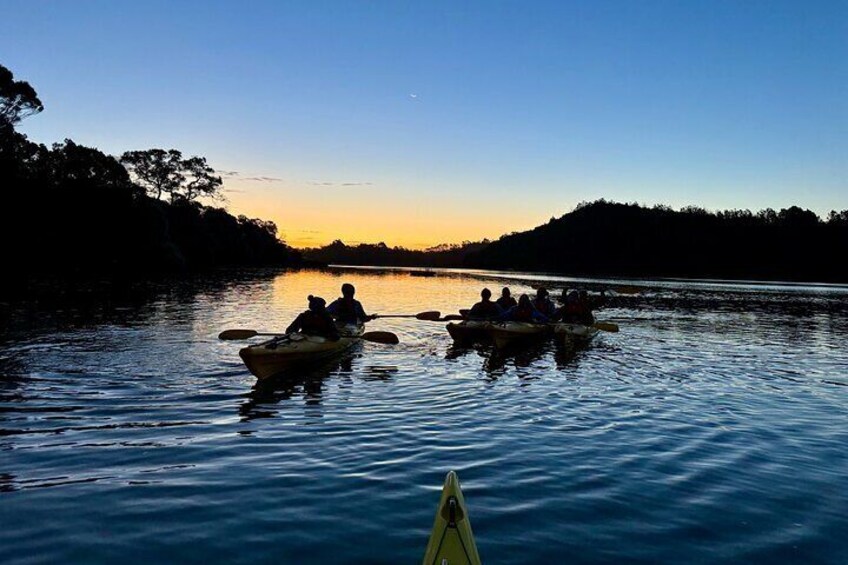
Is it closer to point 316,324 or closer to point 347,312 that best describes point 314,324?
point 316,324

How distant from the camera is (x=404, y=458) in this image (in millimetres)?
7527

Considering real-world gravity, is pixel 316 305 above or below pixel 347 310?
above

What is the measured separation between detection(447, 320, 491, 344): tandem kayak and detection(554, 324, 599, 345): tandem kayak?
2886 millimetres

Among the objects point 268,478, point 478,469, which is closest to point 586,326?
point 478,469

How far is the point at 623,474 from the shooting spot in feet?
23.8

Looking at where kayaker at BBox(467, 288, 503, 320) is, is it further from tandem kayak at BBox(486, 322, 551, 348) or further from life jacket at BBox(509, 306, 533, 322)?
tandem kayak at BBox(486, 322, 551, 348)

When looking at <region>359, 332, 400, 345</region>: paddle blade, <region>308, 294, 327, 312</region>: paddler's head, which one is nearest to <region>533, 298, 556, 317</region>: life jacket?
<region>359, 332, 400, 345</region>: paddle blade

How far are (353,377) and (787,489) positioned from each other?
341 inches

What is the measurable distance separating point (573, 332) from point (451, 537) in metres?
17.4

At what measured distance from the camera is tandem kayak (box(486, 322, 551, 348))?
61.0ft

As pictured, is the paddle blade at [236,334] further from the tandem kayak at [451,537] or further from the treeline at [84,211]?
the treeline at [84,211]

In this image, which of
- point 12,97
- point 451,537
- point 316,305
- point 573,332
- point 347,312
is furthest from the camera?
point 12,97

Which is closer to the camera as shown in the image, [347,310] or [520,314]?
[347,310]

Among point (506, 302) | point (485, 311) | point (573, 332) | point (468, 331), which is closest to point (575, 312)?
point (573, 332)
